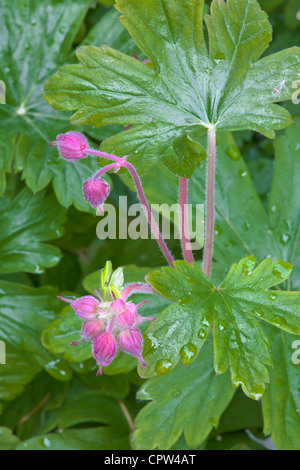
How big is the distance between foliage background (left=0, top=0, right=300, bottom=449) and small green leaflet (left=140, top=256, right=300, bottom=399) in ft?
1.21

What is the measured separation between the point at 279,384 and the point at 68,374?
0.83 m

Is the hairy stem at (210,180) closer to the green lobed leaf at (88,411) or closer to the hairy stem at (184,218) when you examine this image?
the hairy stem at (184,218)

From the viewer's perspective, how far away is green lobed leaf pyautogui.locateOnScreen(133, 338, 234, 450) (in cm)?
166

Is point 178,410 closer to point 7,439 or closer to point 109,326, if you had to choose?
point 109,326

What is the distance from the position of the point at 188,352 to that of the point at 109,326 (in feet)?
0.84

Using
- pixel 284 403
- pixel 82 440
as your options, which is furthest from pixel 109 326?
pixel 82 440

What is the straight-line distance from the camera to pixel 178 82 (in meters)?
1.42

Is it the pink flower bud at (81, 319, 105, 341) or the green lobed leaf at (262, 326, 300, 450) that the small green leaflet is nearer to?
the pink flower bud at (81, 319, 105, 341)

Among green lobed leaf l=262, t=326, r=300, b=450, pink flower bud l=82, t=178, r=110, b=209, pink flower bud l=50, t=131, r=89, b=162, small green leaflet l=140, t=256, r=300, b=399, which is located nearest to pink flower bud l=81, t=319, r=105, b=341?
small green leaflet l=140, t=256, r=300, b=399

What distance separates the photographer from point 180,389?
5.52 feet

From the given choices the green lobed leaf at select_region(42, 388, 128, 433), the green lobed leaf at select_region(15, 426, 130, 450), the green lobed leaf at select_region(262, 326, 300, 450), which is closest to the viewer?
the green lobed leaf at select_region(262, 326, 300, 450)

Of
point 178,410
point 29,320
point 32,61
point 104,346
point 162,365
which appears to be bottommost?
point 178,410

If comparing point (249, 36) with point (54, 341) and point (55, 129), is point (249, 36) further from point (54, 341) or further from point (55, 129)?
point (54, 341)

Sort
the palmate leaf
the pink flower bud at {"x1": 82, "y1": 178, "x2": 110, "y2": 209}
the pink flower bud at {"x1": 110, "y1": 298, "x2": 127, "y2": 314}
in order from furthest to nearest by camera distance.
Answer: the palmate leaf → the pink flower bud at {"x1": 82, "y1": 178, "x2": 110, "y2": 209} → the pink flower bud at {"x1": 110, "y1": 298, "x2": 127, "y2": 314}
